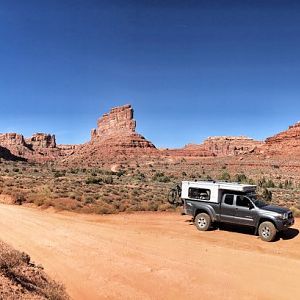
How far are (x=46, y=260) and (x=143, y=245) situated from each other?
11.3 feet

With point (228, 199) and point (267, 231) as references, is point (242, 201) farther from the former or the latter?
point (267, 231)

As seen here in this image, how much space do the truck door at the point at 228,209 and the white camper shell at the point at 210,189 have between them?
0.76 feet

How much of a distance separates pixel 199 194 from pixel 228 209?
4.96ft

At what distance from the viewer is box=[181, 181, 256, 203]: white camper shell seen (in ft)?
51.8

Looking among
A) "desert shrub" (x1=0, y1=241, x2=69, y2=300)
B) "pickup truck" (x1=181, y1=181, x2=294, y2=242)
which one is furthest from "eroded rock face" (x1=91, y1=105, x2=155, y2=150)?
"desert shrub" (x1=0, y1=241, x2=69, y2=300)

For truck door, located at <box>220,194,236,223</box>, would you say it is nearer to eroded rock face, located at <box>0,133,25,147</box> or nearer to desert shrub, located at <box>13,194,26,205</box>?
desert shrub, located at <box>13,194,26,205</box>

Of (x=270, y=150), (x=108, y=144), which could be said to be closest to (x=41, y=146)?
(x=108, y=144)

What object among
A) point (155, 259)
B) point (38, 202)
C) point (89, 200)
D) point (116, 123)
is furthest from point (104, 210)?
point (116, 123)

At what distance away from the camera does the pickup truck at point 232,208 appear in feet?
48.6

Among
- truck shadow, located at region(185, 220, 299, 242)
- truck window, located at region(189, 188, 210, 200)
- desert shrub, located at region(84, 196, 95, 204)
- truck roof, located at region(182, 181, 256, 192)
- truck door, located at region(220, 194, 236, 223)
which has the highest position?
truck roof, located at region(182, 181, 256, 192)

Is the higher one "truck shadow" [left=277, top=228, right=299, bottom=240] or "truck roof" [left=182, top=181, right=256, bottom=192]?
"truck roof" [left=182, top=181, right=256, bottom=192]

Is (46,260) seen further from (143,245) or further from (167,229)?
(167,229)

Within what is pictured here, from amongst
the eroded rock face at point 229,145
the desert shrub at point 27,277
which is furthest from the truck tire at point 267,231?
the eroded rock face at point 229,145

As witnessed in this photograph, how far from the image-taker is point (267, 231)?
14.8m
